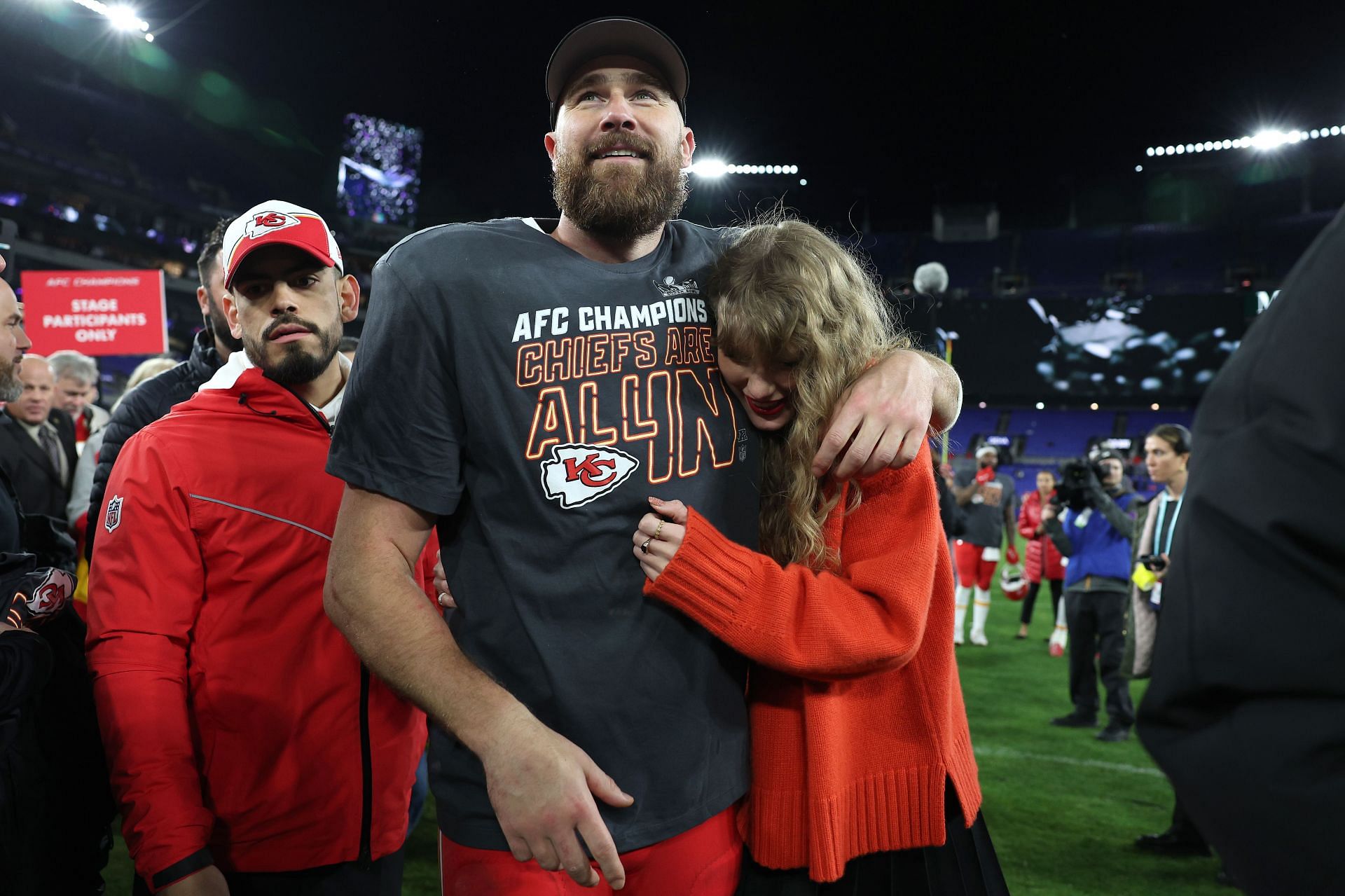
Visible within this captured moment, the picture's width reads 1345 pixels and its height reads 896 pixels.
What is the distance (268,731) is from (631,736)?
0.98m

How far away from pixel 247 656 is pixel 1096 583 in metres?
6.34

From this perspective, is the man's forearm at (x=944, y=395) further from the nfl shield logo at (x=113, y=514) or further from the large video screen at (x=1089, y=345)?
the large video screen at (x=1089, y=345)

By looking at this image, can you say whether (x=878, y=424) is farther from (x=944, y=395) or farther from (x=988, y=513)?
(x=988, y=513)

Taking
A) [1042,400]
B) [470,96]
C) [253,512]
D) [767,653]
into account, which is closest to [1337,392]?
[767,653]

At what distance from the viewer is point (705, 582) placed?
4.63ft

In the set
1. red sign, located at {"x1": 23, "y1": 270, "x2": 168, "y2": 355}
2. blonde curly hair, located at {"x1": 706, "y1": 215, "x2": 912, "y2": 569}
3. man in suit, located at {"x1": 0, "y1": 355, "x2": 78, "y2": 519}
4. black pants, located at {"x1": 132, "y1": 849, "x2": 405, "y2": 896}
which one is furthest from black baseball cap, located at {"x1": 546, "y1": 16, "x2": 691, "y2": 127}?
red sign, located at {"x1": 23, "y1": 270, "x2": 168, "y2": 355}

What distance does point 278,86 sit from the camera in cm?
2044

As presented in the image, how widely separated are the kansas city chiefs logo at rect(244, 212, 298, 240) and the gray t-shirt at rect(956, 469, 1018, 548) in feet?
30.0

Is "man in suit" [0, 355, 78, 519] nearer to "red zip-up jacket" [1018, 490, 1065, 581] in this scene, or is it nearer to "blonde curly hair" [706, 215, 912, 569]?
"blonde curly hair" [706, 215, 912, 569]

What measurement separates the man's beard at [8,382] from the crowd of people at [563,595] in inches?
21.7

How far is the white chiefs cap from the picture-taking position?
220 centimetres

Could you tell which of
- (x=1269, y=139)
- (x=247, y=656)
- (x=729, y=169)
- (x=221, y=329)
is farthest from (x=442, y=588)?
(x=1269, y=139)

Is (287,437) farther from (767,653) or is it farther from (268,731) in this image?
A: (767,653)

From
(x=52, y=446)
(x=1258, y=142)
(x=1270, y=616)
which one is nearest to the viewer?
(x=1270, y=616)
